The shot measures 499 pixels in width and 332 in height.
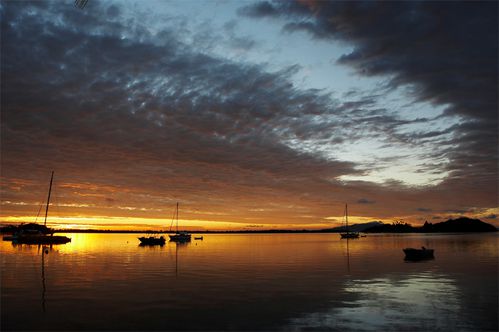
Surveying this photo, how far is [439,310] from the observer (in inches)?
1133

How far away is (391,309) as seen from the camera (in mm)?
28797

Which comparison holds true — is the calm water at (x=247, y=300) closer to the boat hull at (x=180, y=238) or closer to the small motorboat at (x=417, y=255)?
the small motorboat at (x=417, y=255)

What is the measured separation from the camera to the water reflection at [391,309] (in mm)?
24234

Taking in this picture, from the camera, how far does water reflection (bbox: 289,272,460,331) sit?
24234 mm

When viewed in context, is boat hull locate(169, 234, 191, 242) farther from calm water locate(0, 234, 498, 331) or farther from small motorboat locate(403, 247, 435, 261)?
Answer: calm water locate(0, 234, 498, 331)

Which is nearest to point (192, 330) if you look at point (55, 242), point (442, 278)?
point (442, 278)

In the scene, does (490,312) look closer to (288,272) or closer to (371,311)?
(371,311)

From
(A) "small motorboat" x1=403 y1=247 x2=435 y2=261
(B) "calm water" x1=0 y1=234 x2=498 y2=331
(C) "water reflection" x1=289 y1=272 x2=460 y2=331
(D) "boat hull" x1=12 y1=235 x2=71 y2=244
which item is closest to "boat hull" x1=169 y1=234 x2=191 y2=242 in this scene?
(D) "boat hull" x1=12 y1=235 x2=71 y2=244

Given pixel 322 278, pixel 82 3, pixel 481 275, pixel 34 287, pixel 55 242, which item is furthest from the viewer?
pixel 55 242

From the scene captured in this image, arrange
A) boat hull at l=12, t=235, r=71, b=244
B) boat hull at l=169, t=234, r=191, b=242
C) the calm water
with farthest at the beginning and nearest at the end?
boat hull at l=169, t=234, r=191, b=242, boat hull at l=12, t=235, r=71, b=244, the calm water

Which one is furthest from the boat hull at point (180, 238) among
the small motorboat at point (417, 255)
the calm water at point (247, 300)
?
the calm water at point (247, 300)

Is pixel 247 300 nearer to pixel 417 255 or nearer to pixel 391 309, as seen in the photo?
pixel 391 309

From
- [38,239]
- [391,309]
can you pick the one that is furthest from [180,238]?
[391,309]

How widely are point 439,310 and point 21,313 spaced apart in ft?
92.4
